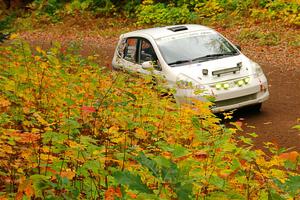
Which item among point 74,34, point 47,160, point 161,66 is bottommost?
point 74,34

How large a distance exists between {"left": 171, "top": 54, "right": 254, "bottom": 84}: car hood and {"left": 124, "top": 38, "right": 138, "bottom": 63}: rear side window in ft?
5.25

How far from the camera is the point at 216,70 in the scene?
934 cm

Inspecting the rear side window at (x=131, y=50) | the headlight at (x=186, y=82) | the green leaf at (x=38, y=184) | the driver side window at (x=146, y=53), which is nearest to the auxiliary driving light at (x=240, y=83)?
the headlight at (x=186, y=82)

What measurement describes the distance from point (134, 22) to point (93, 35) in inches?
88.6

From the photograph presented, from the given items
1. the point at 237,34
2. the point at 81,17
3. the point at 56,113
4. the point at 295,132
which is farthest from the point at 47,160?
the point at 81,17

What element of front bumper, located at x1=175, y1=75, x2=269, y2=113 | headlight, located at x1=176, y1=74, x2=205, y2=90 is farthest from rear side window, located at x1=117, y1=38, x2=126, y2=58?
front bumper, located at x1=175, y1=75, x2=269, y2=113

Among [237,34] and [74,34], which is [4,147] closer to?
[237,34]

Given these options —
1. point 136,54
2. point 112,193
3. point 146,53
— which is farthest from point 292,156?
point 136,54

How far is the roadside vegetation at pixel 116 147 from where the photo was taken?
356 centimetres

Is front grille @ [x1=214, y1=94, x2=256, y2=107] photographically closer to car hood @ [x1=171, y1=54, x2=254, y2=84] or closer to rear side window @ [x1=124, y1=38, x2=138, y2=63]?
car hood @ [x1=171, y1=54, x2=254, y2=84]

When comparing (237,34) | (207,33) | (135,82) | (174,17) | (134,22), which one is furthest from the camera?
(134,22)

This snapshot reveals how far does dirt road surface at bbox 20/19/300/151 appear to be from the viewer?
29.2 feet

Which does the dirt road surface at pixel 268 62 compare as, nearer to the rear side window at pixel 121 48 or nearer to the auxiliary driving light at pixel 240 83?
the auxiliary driving light at pixel 240 83

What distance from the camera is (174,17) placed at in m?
23.5
